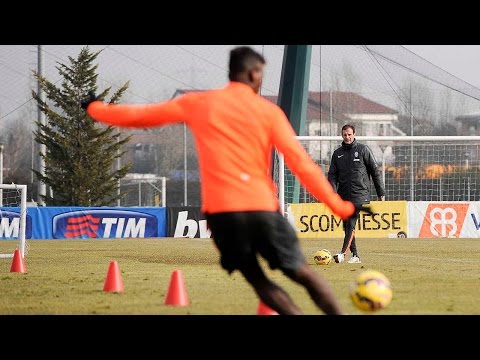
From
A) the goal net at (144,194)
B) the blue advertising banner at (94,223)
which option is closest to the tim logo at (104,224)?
the blue advertising banner at (94,223)

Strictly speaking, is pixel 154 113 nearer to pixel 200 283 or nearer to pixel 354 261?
pixel 200 283

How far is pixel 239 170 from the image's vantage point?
21.9 ft

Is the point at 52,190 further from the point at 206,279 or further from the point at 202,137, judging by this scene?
the point at 202,137

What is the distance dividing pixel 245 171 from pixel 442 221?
22.7 m

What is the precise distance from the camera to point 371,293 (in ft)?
26.3

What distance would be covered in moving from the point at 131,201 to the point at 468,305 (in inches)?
1833

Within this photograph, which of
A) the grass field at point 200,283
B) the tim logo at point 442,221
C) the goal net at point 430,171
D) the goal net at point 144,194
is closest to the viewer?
the grass field at point 200,283

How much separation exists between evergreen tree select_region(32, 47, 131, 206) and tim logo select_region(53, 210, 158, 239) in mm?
14024

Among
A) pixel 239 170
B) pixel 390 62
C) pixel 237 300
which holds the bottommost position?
pixel 237 300

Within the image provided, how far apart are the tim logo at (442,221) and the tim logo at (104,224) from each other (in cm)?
932

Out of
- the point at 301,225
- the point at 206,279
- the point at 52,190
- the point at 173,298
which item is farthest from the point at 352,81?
the point at 173,298

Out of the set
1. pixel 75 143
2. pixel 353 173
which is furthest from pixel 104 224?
pixel 353 173

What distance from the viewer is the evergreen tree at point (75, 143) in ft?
148

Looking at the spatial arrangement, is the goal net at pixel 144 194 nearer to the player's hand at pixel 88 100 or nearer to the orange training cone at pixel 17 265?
the orange training cone at pixel 17 265
